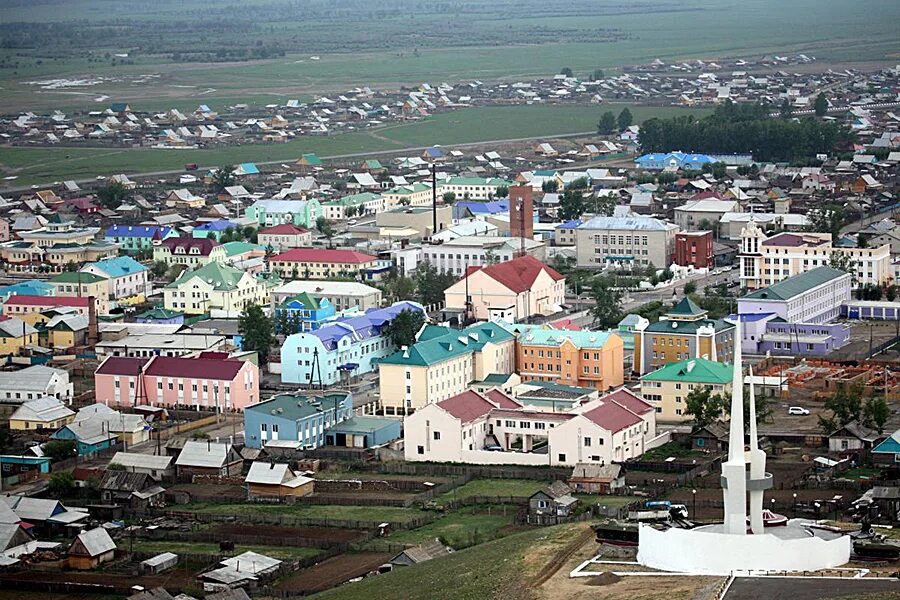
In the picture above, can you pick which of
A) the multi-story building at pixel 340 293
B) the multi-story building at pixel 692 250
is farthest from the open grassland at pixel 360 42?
the multi-story building at pixel 340 293

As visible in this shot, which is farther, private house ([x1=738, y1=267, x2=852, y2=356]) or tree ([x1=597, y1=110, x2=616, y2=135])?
tree ([x1=597, y1=110, x2=616, y2=135])

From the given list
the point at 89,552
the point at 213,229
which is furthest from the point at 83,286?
the point at 89,552

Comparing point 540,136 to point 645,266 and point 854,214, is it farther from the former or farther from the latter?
point 645,266

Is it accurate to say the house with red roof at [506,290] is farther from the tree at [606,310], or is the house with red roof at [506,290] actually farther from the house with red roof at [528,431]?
the house with red roof at [528,431]

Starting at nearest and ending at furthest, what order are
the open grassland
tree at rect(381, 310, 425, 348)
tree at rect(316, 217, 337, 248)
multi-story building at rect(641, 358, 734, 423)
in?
multi-story building at rect(641, 358, 734, 423) → tree at rect(381, 310, 425, 348) → tree at rect(316, 217, 337, 248) → the open grassland

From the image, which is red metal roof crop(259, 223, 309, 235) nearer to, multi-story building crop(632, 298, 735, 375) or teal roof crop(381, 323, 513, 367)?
teal roof crop(381, 323, 513, 367)

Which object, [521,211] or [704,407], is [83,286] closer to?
[521,211]

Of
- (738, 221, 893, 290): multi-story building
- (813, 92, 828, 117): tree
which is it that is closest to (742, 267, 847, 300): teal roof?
(738, 221, 893, 290): multi-story building
